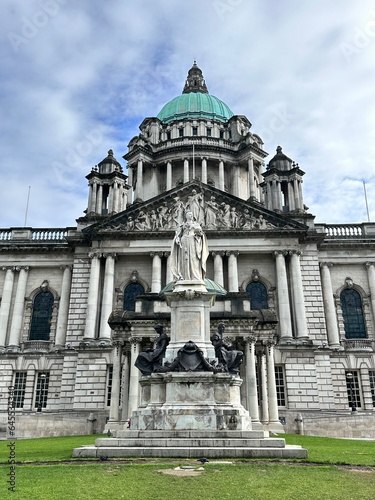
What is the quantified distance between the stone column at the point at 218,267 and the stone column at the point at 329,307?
9.93 meters

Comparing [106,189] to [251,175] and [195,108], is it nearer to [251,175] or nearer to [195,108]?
[251,175]

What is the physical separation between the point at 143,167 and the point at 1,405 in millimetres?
32944

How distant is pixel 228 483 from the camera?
8703 mm

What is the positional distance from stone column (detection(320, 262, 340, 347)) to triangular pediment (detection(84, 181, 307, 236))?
17.2ft

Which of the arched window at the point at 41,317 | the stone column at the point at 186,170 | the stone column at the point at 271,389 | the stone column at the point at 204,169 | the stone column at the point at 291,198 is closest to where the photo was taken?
the stone column at the point at 271,389

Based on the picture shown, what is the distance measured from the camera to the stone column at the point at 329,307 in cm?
4234

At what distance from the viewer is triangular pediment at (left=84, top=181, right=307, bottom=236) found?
42844mm

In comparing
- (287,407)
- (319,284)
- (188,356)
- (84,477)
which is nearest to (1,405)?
(287,407)

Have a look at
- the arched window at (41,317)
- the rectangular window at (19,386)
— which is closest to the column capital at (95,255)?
the arched window at (41,317)

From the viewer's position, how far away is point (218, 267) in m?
A: 41.8

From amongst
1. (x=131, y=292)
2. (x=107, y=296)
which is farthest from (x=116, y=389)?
(x=131, y=292)

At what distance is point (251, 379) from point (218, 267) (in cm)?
1565

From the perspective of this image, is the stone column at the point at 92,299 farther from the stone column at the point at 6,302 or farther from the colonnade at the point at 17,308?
the stone column at the point at 6,302

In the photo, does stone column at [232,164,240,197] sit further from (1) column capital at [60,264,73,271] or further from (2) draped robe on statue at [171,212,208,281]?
(2) draped robe on statue at [171,212,208,281]
